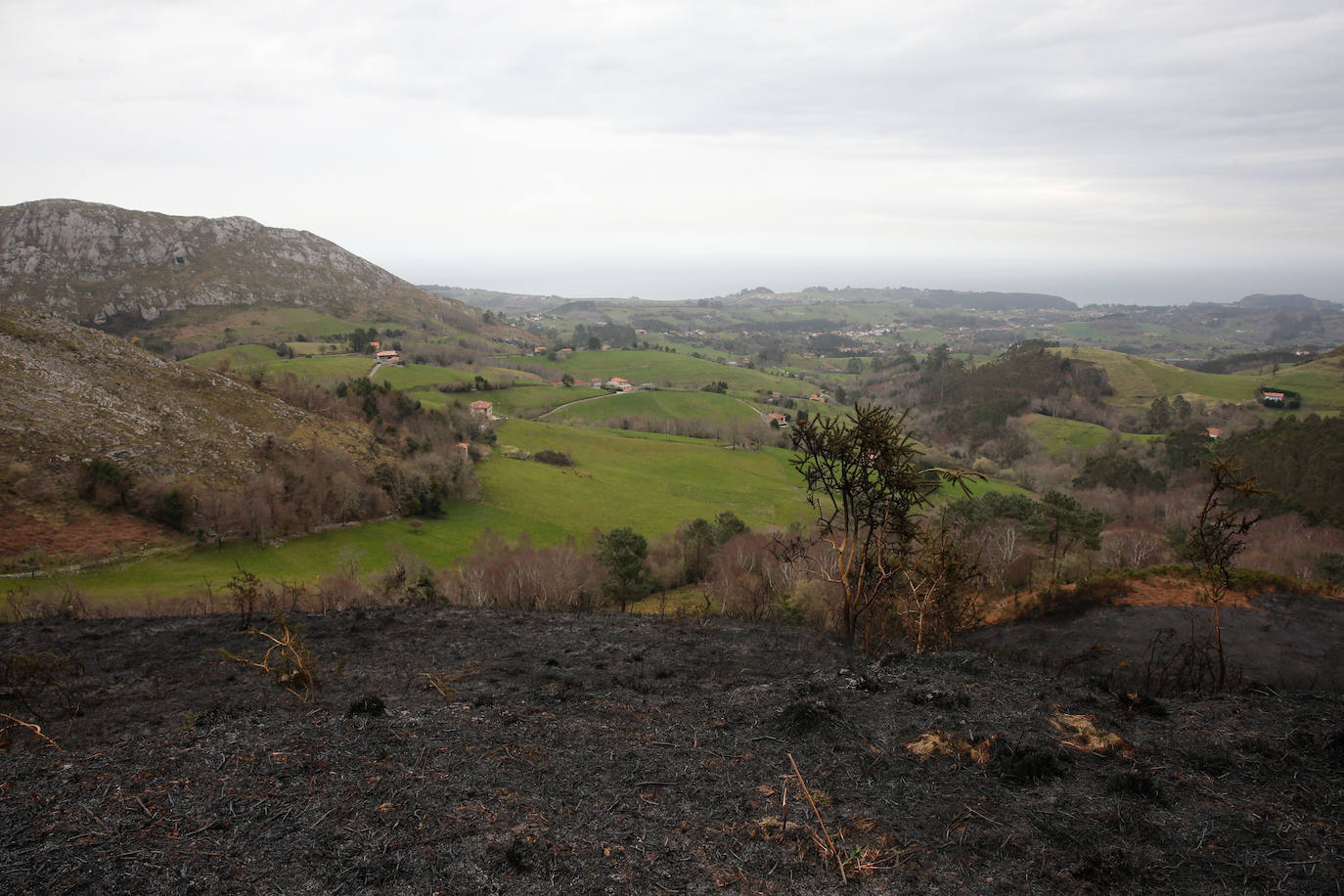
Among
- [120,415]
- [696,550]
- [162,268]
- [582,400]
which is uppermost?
[162,268]

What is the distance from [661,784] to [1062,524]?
1228 inches

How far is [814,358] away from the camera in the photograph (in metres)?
177

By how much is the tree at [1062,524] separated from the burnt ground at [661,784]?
23657mm

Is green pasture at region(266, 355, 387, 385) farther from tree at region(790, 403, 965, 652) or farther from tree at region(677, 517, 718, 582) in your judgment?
tree at region(790, 403, 965, 652)

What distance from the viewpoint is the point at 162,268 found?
444ft

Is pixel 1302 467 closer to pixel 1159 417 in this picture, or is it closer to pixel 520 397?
pixel 1159 417

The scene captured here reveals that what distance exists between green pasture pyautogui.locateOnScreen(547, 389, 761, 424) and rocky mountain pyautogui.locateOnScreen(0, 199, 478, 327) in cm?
8762

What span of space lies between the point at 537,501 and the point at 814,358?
472ft

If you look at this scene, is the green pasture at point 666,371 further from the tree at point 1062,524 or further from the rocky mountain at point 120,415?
the tree at point 1062,524

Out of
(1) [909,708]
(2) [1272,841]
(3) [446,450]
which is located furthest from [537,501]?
(2) [1272,841]

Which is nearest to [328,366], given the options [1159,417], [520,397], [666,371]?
[520,397]

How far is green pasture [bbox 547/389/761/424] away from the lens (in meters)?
85.6

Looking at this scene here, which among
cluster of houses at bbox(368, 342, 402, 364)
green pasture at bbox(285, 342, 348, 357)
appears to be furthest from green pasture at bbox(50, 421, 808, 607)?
green pasture at bbox(285, 342, 348, 357)

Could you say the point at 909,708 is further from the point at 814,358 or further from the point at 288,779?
the point at 814,358
